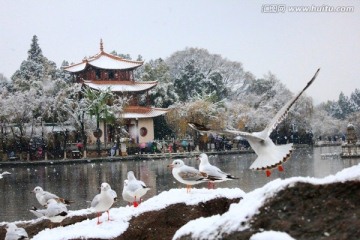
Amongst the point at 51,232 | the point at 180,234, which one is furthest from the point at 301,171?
the point at 180,234

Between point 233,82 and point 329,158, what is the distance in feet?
70.7

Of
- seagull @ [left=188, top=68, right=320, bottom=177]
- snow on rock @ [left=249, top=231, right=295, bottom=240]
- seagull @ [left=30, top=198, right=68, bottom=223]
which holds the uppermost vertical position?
seagull @ [left=188, top=68, right=320, bottom=177]

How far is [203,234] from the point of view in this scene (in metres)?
3.20

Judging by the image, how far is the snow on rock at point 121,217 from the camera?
504 centimetres

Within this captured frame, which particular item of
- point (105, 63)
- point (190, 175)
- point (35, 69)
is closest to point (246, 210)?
point (190, 175)

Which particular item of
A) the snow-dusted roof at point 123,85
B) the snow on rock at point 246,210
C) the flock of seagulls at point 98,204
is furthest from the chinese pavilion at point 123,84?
the snow on rock at point 246,210

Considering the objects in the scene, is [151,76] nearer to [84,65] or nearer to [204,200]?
[84,65]

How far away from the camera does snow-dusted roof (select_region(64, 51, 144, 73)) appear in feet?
120

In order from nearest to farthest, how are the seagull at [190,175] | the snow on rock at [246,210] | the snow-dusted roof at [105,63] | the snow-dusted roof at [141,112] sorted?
the snow on rock at [246,210]
the seagull at [190,175]
the snow-dusted roof at [141,112]
the snow-dusted roof at [105,63]

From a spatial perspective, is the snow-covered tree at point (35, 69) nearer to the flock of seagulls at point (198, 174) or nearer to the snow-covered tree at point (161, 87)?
the snow-covered tree at point (161, 87)

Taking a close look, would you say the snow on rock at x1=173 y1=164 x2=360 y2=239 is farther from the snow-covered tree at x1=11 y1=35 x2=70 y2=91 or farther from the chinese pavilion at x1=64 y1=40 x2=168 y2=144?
the snow-covered tree at x1=11 y1=35 x2=70 y2=91

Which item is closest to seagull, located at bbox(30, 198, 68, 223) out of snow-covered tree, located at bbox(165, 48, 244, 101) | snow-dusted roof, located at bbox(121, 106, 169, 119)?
snow-dusted roof, located at bbox(121, 106, 169, 119)

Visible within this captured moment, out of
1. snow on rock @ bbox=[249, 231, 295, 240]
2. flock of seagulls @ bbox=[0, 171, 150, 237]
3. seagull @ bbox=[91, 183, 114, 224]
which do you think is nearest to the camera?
snow on rock @ bbox=[249, 231, 295, 240]

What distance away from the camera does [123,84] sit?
120ft
